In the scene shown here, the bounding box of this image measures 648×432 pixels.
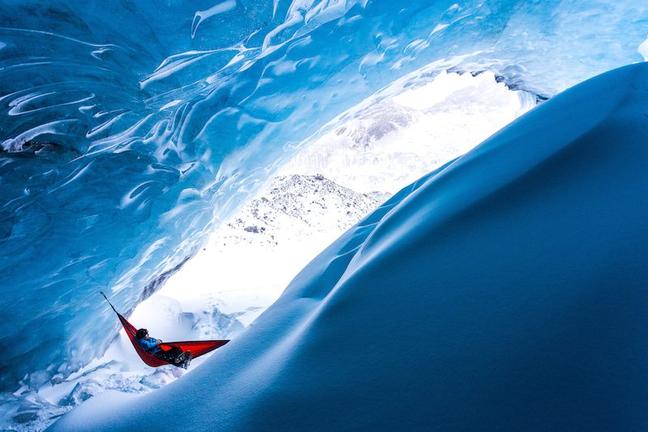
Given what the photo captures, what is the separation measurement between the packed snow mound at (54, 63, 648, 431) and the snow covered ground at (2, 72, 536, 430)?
4260 mm

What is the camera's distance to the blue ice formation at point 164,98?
253 cm

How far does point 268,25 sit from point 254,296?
8.38m

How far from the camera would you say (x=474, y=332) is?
118cm

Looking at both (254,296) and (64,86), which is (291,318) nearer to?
(64,86)

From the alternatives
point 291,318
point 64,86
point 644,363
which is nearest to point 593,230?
point 644,363

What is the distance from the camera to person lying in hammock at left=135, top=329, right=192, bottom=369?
19.2 feet

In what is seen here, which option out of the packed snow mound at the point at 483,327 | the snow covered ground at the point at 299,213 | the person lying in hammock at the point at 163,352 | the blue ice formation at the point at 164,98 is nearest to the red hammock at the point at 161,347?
the person lying in hammock at the point at 163,352

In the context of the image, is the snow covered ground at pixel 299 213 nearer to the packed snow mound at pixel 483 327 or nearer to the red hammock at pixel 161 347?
the red hammock at pixel 161 347

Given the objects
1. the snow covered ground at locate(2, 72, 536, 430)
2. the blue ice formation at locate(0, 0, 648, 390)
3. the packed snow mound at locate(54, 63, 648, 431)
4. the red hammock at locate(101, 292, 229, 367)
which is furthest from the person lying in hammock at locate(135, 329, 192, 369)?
the packed snow mound at locate(54, 63, 648, 431)

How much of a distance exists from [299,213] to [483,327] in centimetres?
1296

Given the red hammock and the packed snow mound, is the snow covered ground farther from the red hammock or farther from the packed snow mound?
the packed snow mound

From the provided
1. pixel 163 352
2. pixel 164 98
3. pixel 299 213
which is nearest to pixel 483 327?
pixel 164 98

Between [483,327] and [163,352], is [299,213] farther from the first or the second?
[483,327]

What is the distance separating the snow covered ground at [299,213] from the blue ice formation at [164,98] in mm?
687
